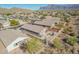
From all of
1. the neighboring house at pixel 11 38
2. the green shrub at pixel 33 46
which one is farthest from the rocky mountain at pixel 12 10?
the green shrub at pixel 33 46

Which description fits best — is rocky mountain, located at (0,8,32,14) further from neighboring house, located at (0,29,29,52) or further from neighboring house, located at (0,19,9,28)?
neighboring house, located at (0,29,29,52)

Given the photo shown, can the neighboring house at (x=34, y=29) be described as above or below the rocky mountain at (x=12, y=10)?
below

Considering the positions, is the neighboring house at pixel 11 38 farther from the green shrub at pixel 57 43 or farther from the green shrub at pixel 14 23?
the green shrub at pixel 57 43

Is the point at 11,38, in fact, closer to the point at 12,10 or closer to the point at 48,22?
the point at 12,10

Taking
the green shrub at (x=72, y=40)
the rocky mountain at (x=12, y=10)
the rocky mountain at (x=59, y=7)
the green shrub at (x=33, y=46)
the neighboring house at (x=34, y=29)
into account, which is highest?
the rocky mountain at (x=59, y=7)

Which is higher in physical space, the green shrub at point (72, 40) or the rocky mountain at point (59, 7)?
the rocky mountain at point (59, 7)

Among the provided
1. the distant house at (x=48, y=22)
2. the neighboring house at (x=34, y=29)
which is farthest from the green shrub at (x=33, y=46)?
the distant house at (x=48, y=22)

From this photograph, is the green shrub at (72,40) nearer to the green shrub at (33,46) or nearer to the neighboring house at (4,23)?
the green shrub at (33,46)

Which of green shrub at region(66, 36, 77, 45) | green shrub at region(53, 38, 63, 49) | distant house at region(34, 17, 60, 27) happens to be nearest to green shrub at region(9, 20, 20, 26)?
distant house at region(34, 17, 60, 27)
